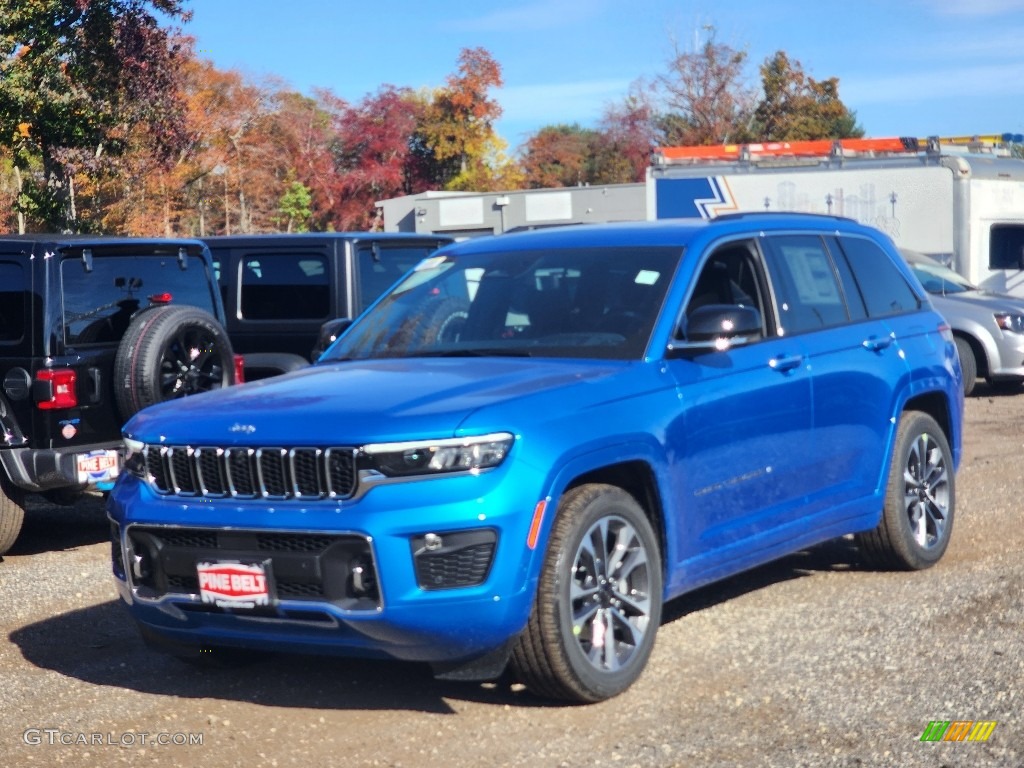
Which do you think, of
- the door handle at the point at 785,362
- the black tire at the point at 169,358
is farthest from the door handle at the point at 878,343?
the black tire at the point at 169,358

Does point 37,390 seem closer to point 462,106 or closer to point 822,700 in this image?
point 822,700

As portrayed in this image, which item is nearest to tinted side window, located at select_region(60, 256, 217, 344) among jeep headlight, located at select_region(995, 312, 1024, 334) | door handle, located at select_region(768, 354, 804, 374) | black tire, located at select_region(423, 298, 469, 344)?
black tire, located at select_region(423, 298, 469, 344)

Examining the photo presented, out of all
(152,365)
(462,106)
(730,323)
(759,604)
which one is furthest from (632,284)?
(462,106)

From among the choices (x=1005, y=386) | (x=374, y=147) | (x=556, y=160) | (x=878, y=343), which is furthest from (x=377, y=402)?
(x=556, y=160)

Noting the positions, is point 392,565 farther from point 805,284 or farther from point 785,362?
point 805,284

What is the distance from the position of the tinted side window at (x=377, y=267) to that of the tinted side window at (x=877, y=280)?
13.8 feet

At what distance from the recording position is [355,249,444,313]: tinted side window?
427 inches

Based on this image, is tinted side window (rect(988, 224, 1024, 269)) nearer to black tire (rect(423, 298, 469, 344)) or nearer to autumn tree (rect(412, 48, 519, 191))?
black tire (rect(423, 298, 469, 344))

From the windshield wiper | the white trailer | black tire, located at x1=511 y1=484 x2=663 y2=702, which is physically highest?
the white trailer

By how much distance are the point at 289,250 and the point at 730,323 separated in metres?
5.96

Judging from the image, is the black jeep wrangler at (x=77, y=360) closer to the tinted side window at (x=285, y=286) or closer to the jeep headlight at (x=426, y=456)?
the tinted side window at (x=285, y=286)

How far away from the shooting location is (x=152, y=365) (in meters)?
8.34

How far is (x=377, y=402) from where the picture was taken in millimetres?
4984

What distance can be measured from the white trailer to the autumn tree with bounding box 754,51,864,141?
29.1 meters
